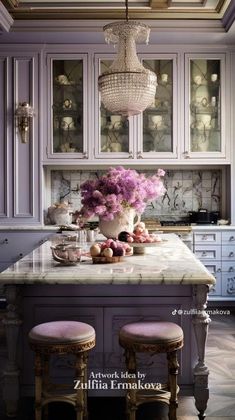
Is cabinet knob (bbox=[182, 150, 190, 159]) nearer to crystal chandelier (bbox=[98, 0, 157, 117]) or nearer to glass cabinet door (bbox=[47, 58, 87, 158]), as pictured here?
glass cabinet door (bbox=[47, 58, 87, 158])

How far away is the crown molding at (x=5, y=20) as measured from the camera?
15.5 feet

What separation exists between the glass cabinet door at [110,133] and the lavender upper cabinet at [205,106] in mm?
618

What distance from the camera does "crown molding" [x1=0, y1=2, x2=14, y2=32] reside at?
471 cm

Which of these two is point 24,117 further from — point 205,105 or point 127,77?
point 127,77

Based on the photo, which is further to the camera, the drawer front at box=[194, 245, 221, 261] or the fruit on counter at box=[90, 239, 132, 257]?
the drawer front at box=[194, 245, 221, 261]

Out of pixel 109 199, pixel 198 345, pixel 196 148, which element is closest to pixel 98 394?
pixel 198 345

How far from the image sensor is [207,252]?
5.36 meters

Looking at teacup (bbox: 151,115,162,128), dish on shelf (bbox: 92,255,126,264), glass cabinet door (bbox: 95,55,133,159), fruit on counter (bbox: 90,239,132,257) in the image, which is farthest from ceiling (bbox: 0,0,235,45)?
dish on shelf (bbox: 92,255,126,264)

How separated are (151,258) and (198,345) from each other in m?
0.60

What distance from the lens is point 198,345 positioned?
2674mm

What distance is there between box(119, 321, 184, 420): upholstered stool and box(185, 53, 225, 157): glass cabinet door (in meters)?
3.29

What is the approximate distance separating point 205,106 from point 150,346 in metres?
3.67

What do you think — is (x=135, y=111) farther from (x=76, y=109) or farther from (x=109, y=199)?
(x=76, y=109)

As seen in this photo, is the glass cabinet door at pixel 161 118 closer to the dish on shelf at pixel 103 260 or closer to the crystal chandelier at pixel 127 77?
the crystal chandelier at pixel 127 77
